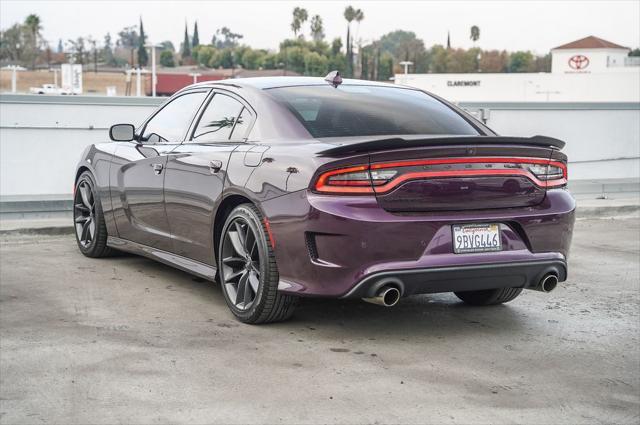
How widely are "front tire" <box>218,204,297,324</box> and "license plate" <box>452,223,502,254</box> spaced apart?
3.51 ft

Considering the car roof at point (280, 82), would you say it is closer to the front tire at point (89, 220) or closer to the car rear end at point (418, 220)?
the car rear end at point (418, 220)

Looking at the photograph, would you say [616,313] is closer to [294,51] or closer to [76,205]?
[76,205]

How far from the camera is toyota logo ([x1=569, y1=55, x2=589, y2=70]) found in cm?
14000

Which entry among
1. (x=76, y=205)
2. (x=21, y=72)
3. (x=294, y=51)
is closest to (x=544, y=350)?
(x=76, y=205)

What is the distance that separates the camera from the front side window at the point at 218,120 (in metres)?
6.63

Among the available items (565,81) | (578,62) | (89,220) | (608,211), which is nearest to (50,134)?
(89,220)

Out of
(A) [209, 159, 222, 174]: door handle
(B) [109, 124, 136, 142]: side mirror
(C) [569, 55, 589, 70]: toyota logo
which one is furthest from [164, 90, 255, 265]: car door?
(C) [569, 55, 589, 70]: toyota logo

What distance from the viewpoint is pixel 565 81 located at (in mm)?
112750

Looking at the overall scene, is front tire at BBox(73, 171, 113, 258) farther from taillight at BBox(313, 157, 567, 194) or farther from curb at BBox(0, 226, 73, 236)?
taillight at BBox(313, 157, 567, 194)

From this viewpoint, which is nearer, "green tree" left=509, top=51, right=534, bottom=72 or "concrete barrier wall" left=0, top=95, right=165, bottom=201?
"concrete barrier wall" left=0, top=95, right=165, bottom=201

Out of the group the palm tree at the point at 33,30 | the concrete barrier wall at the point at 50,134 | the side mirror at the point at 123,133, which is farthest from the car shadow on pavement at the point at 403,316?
the palm tree at the point at 33,30

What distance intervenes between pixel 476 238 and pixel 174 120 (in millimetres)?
2798

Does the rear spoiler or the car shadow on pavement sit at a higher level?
the rear spoiler

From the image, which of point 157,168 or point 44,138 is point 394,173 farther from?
point 44,138
